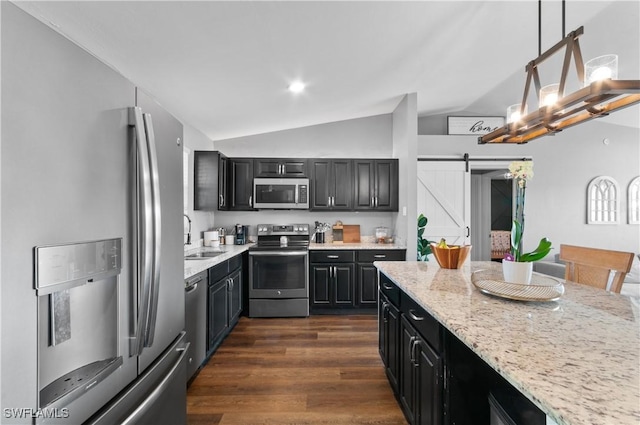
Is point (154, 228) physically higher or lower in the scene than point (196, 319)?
higher

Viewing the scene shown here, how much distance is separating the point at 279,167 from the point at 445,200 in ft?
8.84

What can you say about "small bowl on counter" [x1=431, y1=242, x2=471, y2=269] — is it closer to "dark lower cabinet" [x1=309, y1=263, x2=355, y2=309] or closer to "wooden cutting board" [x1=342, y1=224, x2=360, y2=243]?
"dark lower cabinet" [x1=309, y1=263, x2=355, y2=309]

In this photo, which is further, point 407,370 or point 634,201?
point 634,201

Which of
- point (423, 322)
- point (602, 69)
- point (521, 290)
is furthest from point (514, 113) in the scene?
point (423, 322)

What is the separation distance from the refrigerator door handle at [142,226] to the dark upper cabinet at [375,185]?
3606mm

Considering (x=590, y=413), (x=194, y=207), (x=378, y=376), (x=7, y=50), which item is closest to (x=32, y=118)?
(x=7, y=50)

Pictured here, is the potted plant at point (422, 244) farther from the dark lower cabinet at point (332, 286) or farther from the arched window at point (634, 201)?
the arched window at point (634, 201)

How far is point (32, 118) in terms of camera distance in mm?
715

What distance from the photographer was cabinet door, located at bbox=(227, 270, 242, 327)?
3.31m

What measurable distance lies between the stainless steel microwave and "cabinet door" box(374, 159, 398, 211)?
104 cm

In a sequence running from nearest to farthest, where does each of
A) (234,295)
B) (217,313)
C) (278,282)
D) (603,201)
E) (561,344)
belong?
1. (561,344)
2. (217,313)
3. (234,295)
4. (278,282)
5. (603,201)

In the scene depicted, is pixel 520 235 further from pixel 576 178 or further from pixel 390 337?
pixel 576 178

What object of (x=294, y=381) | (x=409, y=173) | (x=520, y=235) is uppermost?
(x=409, y=173)

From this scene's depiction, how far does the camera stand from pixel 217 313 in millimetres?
2902
